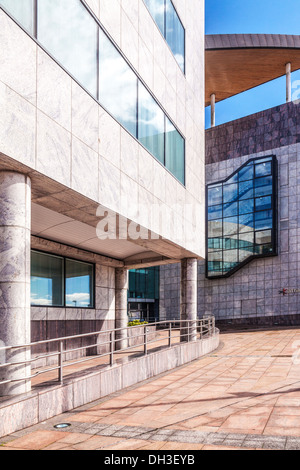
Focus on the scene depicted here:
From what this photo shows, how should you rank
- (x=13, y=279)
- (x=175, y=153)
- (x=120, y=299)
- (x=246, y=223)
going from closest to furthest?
1. (x=13, y=279)
2. (x=175, y=153)
3. (x=120, y=299)
4. (x=246, y=223)

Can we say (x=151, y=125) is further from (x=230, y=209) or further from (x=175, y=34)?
(x=230, y=209)

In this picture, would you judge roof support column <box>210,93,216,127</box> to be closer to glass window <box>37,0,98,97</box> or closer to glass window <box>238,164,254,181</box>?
glass window <box>238,164,254,181</box>

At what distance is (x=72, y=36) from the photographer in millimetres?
10328

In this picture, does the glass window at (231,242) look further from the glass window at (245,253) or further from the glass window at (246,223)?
the glass window at (246,223)

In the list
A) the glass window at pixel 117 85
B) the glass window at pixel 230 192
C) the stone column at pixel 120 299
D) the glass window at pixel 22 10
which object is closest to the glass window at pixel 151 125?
the glass window at pixel 117 85

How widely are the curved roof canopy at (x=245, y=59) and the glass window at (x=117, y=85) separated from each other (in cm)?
2758

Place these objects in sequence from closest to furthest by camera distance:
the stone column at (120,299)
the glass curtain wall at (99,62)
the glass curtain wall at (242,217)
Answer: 1. the glass curtain wall at (99,62)
2. the stone column at (120,299)
3. the glass curtain wall at (242,217)

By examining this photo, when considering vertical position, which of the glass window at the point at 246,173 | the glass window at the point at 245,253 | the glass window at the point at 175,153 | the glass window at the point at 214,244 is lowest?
the glass window at the point at 245,253

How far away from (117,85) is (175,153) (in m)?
5.74

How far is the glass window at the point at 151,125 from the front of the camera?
14320 millimetres

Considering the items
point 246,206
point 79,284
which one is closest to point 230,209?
point 246,206

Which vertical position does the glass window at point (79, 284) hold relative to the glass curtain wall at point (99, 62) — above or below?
below

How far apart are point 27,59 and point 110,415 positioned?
6527mm
